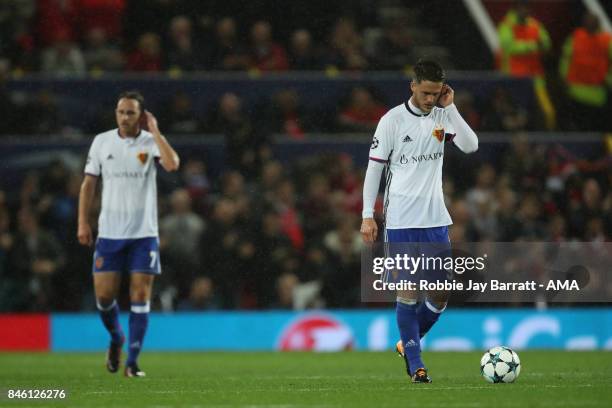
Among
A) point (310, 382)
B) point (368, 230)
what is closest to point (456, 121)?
point (368, 230)

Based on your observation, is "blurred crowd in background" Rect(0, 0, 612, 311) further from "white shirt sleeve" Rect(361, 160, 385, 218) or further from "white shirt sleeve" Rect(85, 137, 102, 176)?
"white shirt sleeve" Rect(361, 160, 385, 218)

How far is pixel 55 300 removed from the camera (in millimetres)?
15930

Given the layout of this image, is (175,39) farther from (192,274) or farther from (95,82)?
(192,274)

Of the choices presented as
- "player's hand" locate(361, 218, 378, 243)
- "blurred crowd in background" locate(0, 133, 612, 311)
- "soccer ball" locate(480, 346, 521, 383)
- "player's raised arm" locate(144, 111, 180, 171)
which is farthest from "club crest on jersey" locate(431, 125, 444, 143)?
"blurred crowd in background" locate(0, 133, 612, 311)

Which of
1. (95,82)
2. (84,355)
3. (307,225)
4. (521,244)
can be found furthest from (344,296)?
(95,82)

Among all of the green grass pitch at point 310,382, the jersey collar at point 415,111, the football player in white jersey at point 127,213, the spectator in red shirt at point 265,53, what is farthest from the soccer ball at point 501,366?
the spectator in red shirt at point 265,53

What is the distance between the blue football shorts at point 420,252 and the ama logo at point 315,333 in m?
6.93

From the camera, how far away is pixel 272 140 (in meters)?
17.7

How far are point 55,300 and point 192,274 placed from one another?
6.04ft

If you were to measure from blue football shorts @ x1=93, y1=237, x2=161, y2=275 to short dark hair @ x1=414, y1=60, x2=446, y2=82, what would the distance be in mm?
3296

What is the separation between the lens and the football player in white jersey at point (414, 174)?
890 cm

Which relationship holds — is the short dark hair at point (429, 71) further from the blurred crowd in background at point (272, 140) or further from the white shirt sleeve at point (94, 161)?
the blurred crowd in background at point (272, 140)

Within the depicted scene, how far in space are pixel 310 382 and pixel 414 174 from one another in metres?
1.86

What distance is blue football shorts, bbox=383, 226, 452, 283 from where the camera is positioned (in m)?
8.88
